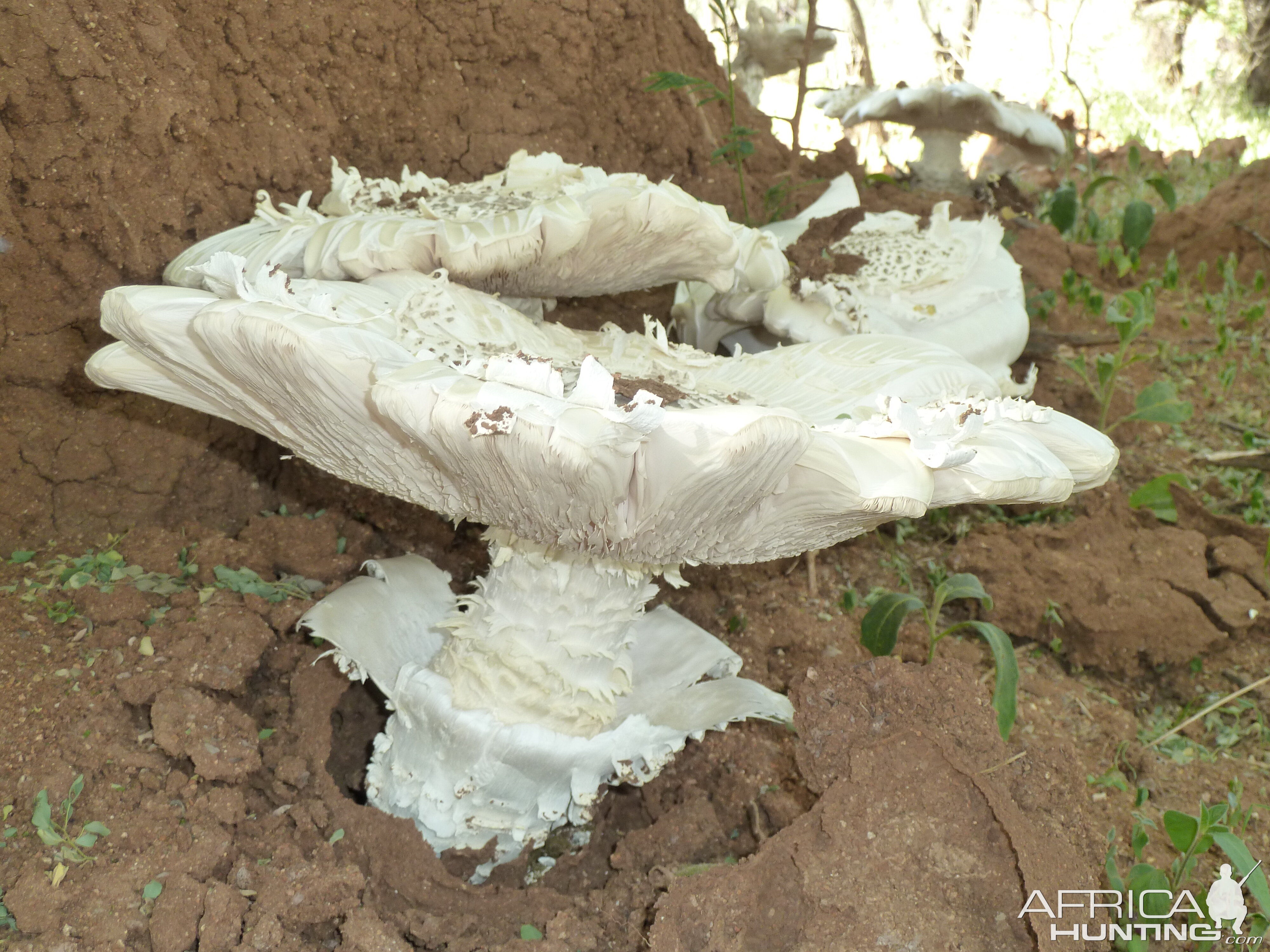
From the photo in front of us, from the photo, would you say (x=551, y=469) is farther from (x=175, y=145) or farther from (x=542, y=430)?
(x=175, y=145)

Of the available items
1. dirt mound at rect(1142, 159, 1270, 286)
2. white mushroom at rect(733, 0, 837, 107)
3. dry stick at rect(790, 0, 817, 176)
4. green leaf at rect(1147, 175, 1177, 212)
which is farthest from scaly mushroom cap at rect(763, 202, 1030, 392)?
white mushroom at rect(733, 0, 837, 107)

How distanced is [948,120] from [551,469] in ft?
15.7

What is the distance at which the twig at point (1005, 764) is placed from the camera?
183 centimetres

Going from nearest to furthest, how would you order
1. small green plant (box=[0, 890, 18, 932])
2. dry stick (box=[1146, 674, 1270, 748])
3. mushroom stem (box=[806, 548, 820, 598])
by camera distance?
1. small green plant (box=[0, 890, 18, 932])
2. dry stick (box=[1146, 674, 1270, 748])
3. mushroom stem (box=[806, 548, 820, 598])

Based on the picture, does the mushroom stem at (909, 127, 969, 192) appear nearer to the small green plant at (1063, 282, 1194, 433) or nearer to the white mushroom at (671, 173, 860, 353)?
the small green plant at (1063, 282, 1194, 433)

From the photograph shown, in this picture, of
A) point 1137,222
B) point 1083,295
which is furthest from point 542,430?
point 1137,222

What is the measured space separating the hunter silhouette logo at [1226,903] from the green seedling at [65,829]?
2.10 metres

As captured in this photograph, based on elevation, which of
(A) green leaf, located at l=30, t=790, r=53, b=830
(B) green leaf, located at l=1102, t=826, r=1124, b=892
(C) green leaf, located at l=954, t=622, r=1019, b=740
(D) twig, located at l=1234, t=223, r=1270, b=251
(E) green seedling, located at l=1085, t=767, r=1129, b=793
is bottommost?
(E) green seedling, located at l=1085, t=767, r=1129, b=793

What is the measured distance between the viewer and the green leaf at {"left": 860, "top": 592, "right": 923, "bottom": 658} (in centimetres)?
248

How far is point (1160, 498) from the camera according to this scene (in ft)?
10.5

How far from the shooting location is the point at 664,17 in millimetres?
3449

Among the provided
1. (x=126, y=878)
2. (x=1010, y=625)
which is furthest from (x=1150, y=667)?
(x=126, y=878)

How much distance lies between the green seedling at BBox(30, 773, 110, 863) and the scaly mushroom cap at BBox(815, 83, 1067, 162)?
4.86 m

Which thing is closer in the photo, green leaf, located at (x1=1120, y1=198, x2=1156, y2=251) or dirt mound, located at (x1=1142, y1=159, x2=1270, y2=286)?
green leaf, located at (x1=1120, y1=198, x2=1156, y2=251)
